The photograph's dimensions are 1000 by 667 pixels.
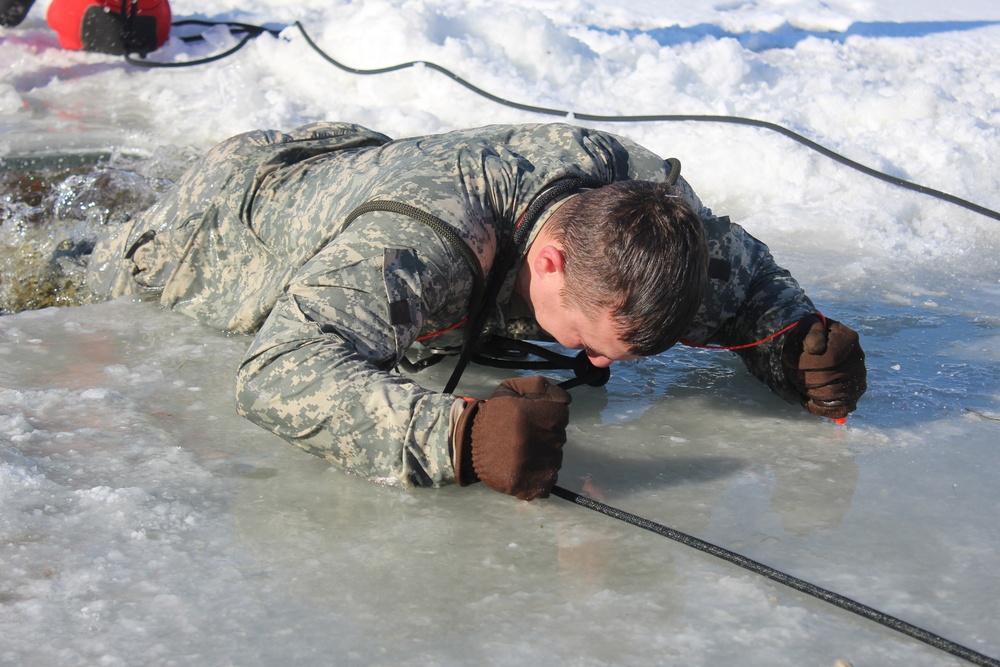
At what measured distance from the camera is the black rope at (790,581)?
1611 mm

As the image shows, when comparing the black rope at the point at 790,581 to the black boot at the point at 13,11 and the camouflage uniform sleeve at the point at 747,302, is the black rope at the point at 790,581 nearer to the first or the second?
the camouflage uniform sleeve at the point at 747,302

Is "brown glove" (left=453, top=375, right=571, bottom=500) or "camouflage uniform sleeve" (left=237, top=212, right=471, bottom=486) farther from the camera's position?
"camouflage uniform sleeve" (left=237, top=212, right=471, bottom=486)

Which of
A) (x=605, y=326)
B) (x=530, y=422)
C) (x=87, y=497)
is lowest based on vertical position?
Answer: (x=87, y=497)

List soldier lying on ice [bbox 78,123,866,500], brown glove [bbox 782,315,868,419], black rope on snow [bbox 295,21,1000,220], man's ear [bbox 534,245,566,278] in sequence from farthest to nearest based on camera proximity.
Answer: black rope on snow [bbox 295,21,1000,220] → brown glove [bbox 782,315,868,419] → man's ear [bbox 534,245,566,278] → soldier lying on ice [bbox 78,123,866,500]

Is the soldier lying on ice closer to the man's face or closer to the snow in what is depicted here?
the man's face

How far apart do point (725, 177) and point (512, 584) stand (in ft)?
9.73

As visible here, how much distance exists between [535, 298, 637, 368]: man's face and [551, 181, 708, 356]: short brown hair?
0.02 meters

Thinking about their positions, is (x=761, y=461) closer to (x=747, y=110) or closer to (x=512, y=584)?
(x=512, y=584)

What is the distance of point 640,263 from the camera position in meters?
1.93

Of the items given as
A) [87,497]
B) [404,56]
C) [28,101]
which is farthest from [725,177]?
[28,101]

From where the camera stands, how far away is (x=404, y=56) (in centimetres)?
580

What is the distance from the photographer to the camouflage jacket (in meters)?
1.98

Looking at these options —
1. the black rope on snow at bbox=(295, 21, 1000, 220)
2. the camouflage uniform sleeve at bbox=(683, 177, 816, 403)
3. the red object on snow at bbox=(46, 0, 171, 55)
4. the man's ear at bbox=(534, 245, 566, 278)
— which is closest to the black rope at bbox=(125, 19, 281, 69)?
the red object on snow at bbox=(46, 0, 171, 55)

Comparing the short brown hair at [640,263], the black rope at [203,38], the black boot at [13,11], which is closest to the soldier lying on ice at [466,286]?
the short brown hair at [640,263]
